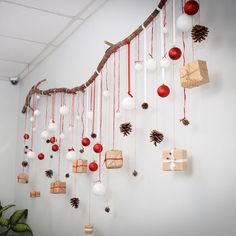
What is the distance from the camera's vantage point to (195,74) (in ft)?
3.84

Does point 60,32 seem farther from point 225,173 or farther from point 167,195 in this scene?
point 225,173

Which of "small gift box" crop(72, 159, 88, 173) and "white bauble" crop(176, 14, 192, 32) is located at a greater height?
"white bauble" crop(176, 14, 192, 32)

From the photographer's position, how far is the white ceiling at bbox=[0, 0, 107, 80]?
211 centimetres

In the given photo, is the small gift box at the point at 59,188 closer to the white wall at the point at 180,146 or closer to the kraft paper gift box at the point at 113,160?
the white wall at the point at 180,146

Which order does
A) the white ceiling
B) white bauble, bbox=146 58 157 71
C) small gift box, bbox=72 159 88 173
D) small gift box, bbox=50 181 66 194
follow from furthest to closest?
small gift box, bbox=50 181 66 194 → the white ceiling → small gift box, bbox=72 159 88 173 → white bauble, bbox=146 58 157 71

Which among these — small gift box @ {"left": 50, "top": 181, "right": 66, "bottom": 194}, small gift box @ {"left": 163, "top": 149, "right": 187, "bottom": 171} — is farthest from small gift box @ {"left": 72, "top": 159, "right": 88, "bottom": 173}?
small gift box @ {"left": 163, "top": 149, "right": 187, "bottom": 171}

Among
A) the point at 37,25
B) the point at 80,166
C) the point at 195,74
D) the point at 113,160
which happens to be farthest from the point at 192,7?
the point at 37,25

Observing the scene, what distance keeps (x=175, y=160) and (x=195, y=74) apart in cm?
33

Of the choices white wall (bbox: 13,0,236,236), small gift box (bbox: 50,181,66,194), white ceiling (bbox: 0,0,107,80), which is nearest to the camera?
white wall (bbox: 13,0,236,236)

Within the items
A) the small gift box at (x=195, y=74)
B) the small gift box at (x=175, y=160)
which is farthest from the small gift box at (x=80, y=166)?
the small gift box at (x=195, y=74)

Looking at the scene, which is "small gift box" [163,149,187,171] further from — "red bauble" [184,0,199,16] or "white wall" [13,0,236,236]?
"red bauble" [184,0,199,16]

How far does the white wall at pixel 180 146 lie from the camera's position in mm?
1162

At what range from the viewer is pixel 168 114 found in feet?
4.76

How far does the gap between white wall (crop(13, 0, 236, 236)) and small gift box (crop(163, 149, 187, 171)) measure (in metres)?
0.06
